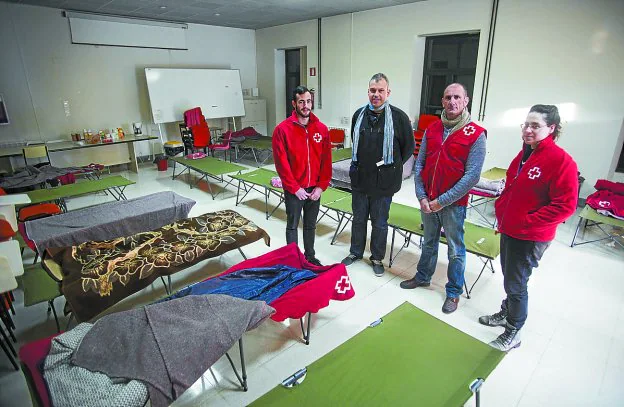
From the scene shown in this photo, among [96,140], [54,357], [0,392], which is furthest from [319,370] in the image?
[96,140]

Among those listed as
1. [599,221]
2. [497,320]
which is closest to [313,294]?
[497,320]

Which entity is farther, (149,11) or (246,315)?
(149,11)

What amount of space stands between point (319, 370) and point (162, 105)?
272 inches

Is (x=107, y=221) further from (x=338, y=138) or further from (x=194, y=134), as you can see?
(x=338, y=138)

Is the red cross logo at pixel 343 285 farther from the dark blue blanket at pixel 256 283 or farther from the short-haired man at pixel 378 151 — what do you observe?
the short-haired man at pixel 378 151

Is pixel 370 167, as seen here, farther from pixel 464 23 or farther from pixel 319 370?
pixel 464 23

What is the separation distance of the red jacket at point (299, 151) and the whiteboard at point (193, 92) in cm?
538

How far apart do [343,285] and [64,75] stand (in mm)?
6605

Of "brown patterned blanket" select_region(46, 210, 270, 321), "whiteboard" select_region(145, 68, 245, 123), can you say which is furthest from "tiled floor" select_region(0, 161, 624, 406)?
"whiteboard" select_region(145, 68, 245, 123)

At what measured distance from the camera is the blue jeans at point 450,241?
2.39 m

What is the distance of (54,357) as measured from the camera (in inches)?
56.8

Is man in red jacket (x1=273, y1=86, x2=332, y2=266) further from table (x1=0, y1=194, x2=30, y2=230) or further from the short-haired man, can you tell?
table (x1=0, y1=194, x2=30, y2=230)

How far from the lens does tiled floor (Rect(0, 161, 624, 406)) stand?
6.33ft

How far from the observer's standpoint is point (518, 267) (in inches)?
77.8
